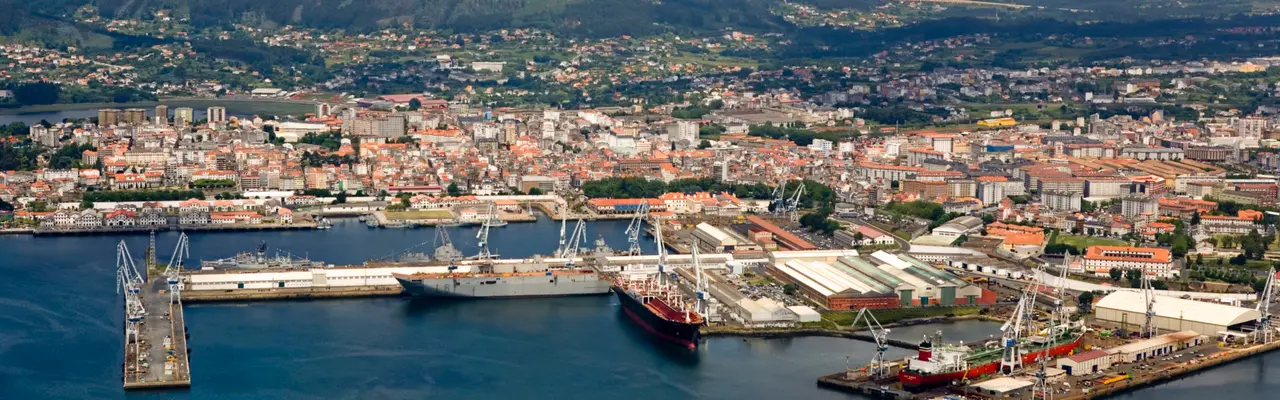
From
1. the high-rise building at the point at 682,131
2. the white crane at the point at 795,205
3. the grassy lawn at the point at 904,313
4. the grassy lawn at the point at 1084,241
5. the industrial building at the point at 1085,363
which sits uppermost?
the high-rise building at the point at 682,131

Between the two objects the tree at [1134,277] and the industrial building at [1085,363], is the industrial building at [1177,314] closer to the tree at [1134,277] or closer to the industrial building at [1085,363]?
the tree at [1134,277]

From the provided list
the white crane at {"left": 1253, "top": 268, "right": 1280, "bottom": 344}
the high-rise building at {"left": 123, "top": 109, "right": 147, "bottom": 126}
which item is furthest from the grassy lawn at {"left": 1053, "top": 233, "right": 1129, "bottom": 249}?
the high-rise building at {"left": 123, "top": 109, "right": 147, "bottom": 126}

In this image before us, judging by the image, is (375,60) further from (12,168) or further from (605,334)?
(605,334)

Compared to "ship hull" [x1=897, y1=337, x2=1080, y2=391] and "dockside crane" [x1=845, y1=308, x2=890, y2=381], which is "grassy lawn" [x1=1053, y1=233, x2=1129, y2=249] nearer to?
"dockside crane" [x1=845, y1=308, x2=890, y2=381]

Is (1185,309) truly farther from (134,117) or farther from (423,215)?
(134,117)

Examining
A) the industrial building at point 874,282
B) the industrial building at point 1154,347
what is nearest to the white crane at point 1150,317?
the industrial building at point 1154,347

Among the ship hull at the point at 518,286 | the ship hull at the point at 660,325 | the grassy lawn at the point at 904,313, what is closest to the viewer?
the ship hull at the point at 660,325

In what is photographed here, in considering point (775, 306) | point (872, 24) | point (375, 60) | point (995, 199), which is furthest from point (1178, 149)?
point (872, 24)

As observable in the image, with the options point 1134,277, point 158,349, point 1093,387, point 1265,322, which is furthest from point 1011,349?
point 158,349
